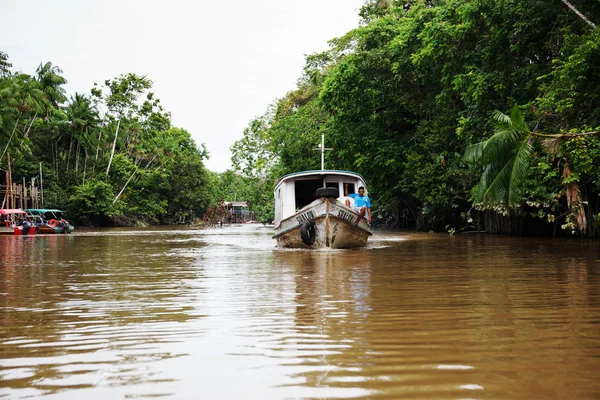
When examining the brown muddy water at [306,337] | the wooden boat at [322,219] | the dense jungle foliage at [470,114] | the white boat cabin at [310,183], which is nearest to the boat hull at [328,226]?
the wooden boat at [322,219]

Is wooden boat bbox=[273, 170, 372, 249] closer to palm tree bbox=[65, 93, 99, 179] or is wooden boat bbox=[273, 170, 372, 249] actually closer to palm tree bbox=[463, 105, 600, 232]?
palm tree bbox=[463, 105, 600, 232]

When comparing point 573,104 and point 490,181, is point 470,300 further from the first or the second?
point 573,104

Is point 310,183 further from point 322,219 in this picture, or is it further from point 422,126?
point 422,126

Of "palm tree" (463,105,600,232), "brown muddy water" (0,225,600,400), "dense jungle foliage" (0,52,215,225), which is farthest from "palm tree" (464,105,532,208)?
"dense jungle foliage" (0,52,215,225)

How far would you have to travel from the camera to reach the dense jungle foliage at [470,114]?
12.4m

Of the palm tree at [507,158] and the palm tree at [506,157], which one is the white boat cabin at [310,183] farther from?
the palm tree at [507,158]

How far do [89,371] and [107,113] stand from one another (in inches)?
1682

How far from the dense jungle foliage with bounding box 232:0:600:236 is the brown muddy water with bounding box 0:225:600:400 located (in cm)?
551

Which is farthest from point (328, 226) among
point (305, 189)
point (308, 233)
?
point (305, 189)

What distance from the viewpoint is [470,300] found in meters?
5.20

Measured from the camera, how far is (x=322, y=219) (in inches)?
512

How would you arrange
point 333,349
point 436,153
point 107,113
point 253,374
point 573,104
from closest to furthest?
1. point 253,374
2. point 333,349
3. point 573,104
4. point 436,153
5. point 107,113

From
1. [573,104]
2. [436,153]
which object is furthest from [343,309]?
[436,153]

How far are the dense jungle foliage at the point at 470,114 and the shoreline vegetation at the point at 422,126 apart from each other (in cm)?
5
